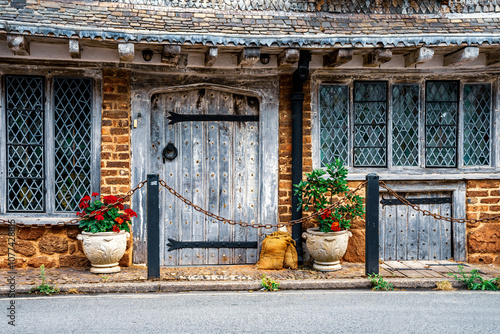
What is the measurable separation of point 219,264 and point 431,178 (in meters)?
3.60

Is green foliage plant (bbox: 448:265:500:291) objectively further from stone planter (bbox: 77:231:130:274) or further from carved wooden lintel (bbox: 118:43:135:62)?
carved wooden lintel (bbox: 118:43:135:62)

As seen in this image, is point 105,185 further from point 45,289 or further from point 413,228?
point 413,228

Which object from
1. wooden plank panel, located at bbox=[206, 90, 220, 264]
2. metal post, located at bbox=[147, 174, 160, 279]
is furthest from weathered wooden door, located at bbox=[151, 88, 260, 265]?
metal post, located at bbox=[147, 174, 160, 279]

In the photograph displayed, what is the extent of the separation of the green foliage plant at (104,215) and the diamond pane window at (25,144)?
0.88m

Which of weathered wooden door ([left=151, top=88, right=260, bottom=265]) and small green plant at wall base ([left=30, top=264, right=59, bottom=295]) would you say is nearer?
small green plant at wall base ([left=30, top=264, right=59, bottom=295])

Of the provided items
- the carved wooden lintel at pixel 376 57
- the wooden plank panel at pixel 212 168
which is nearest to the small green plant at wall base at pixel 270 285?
the wooden plank panel at pixel 212 168

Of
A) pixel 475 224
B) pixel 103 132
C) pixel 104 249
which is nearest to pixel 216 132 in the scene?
pixel 103 132

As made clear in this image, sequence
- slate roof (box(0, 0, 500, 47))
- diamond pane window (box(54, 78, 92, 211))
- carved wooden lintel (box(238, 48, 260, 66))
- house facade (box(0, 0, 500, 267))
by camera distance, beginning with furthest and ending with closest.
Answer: diamond pane window (box(54, 78, 92, 211))
house facade (box(0, 0, 500, 267))
carved wooden lintel (box(238, 48, 260, 66))
slate roof (box(0, 0, 500, 47))

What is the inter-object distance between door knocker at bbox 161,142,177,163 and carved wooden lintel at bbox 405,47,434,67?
380 centimetres

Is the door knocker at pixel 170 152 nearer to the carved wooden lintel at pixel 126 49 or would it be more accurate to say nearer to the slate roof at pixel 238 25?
the carved wooden lintel at pixel 126 49

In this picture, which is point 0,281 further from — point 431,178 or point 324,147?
point 431,178

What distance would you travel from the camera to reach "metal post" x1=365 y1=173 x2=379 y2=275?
22.1 ft

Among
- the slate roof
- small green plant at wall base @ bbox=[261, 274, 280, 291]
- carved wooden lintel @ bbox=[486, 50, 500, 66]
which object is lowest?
small green plant at wall base @ bbox=[261, 274, 280, 291]

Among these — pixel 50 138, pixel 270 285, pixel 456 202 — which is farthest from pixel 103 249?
pixel 456 202
